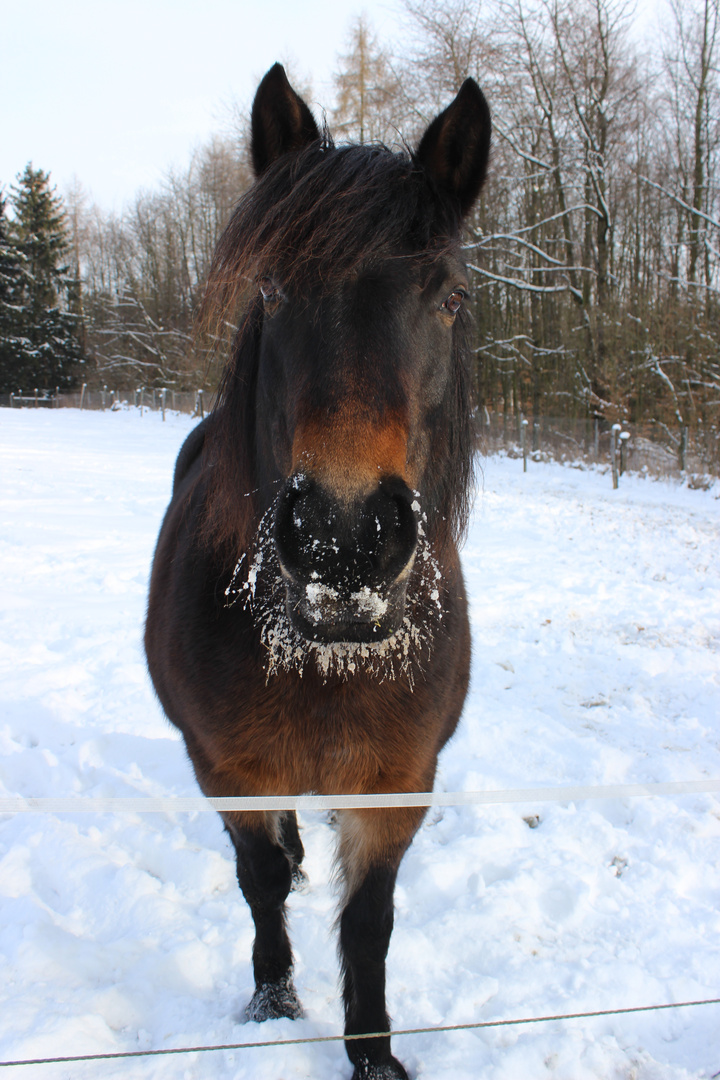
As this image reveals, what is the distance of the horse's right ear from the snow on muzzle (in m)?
1.21

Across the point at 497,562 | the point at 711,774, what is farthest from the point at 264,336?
the point at 497,562

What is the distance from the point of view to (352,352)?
4.50ft

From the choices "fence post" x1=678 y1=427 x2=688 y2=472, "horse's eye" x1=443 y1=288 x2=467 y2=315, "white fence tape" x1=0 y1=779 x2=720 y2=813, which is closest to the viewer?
"white fence tape" x1=0 y1=779 x2=720 y2=813

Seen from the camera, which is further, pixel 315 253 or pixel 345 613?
pixel 315 253

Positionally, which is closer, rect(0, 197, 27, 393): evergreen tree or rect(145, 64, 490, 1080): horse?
rect(145, 64, 490, 1080): horse

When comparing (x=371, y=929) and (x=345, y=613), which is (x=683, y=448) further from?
(x=345, y=613)

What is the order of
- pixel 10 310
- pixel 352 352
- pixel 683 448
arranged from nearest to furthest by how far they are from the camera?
pixel 352 352 < pixel 683 448 < pixel 10 310

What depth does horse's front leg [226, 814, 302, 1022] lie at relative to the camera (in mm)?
2039

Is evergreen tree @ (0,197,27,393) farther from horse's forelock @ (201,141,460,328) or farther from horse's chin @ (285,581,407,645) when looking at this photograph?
horse's chin @ (285,581,407,645)

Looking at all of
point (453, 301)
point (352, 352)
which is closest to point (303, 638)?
point (352, 352)

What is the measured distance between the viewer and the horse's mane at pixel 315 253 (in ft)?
4.85

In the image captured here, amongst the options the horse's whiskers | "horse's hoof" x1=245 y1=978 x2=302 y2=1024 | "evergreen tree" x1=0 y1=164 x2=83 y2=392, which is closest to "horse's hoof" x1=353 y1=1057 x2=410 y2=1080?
"horse's hoof" x1=245 y1=978 x2=302 y2=1024

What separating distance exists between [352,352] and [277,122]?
0.93 m

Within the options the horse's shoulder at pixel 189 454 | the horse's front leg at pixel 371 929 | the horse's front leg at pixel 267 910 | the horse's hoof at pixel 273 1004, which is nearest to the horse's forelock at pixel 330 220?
the horse's shoulder at pixel 189 454
